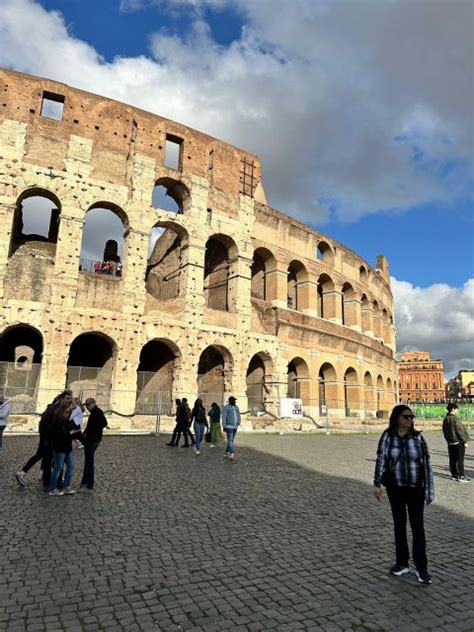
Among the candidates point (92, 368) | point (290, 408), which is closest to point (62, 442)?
point (92, 368)

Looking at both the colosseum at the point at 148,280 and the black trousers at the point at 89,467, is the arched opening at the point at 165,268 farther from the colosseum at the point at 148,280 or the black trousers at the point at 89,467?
the black trousers at the point at 89,467

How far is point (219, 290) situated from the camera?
901 inches

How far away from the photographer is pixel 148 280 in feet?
81.0

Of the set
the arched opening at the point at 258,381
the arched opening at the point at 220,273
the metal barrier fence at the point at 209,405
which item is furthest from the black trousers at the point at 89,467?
the arched opening at the point at 258,381

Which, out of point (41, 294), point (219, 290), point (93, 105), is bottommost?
point (41, 294)

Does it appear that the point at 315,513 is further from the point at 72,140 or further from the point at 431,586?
the point at 72,140

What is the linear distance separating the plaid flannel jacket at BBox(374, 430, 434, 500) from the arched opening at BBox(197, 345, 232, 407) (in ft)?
52.4

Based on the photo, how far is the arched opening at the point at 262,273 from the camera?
2380 centimetres

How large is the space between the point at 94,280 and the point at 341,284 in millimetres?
16573

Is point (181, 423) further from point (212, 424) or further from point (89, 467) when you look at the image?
point (89, 467)

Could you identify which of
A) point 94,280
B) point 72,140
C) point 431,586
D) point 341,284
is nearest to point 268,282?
point 341,284

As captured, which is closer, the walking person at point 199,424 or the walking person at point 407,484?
the walking person at point 407,484

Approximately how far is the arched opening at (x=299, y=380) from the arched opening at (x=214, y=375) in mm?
4948

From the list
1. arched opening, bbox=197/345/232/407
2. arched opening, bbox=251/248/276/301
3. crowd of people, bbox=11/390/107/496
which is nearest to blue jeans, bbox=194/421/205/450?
crowd of people, bbox=11/390/107/496
